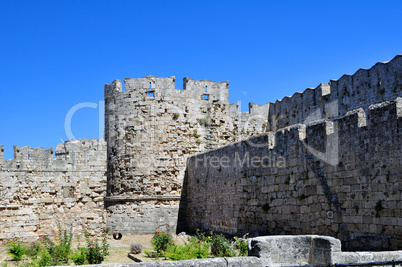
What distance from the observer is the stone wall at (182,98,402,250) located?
8.99 metres

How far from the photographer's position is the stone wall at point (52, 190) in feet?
54.0

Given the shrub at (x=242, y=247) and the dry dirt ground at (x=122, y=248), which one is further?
the dry dirt ground at (x=122, y=248)

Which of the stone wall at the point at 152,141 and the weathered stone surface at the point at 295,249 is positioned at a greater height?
the stone wall at the point at 152,141

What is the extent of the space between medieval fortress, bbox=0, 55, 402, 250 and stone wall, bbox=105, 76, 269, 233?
0.13 ft

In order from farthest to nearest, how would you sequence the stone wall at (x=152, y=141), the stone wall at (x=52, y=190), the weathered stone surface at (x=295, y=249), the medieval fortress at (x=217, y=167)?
the stone wall at (x=152, y=141)
the stone wall at (x=52, y=190)
the medieval fortress at (x=217, y=167)
the weathered stone surface at (x=295, y=249)

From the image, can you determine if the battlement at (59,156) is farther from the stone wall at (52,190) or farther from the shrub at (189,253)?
the shrub at (189,253)

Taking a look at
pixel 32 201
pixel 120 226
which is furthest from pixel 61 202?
pixel 120 226

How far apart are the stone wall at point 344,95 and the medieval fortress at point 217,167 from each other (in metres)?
0.04

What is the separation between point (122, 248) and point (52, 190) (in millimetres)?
3951

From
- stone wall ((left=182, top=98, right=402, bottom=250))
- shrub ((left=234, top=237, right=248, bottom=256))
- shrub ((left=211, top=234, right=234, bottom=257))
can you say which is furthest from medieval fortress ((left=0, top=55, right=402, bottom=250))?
shrub ((left=211, top=234, right=234, bottom=257))

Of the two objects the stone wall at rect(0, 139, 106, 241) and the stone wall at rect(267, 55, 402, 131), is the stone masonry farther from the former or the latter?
the stone wall at rect(0, 139, 106, 241)

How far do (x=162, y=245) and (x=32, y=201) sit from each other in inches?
237

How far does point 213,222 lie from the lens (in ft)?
54.1

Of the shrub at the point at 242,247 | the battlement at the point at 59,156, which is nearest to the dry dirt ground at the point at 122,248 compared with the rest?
the shrub at the point at 242,247
